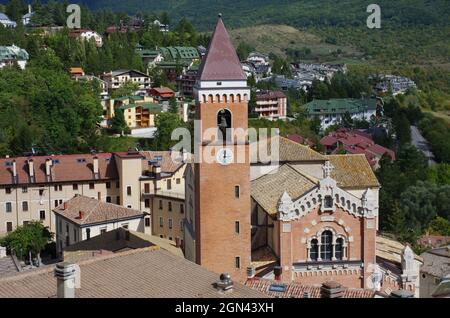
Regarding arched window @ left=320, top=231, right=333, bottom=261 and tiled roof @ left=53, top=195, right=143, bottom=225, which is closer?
arched window @ left=320, top=231, right=333, bottom=261

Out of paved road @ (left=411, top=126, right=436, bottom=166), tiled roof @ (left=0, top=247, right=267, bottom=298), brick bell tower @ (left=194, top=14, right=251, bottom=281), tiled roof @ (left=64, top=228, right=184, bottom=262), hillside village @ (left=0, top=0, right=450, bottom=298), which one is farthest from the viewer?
paved road @ (left=411, top=126, right=436, bottom=166)

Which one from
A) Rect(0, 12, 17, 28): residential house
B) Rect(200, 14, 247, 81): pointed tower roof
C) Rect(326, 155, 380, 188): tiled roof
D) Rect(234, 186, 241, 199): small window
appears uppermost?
Rect(0, 12, 17, 28): residential house

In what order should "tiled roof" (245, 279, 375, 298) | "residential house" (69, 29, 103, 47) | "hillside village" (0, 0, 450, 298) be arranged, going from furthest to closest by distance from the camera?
"residential house" (69, 29, 103, 47) < "tiled roof" (245, 279, 375, 298) < "hillside village" (0, 0, 450, 298)

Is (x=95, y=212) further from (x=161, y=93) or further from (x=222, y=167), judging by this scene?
(x=161, y=93)

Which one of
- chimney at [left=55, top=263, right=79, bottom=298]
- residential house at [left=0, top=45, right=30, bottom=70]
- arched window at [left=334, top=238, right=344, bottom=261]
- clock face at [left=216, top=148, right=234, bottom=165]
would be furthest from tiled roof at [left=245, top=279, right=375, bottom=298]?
residential house at [left=0, top=45, right=30, bottom=70]

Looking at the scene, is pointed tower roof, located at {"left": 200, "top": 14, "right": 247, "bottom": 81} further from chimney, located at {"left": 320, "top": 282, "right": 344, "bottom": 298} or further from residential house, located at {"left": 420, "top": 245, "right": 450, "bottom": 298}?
chimney, located at {"left": 320, "top": 282, "right": 344, "bottom": 298}

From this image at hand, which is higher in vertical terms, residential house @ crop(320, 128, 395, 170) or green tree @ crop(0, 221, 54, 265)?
residential house @ crop(320, 128, 395, 170)
